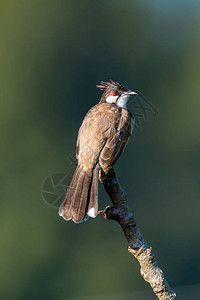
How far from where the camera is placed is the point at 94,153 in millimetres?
3479

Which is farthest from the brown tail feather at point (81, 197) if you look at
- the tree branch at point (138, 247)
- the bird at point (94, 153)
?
the tree branch at point (138, 247)

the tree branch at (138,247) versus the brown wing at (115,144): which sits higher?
the brown wing at (115,144)

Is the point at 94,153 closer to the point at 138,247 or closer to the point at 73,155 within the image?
the point at 138,247

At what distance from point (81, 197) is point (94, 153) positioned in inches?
16.0

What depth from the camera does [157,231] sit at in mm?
13570

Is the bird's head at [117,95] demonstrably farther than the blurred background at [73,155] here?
No

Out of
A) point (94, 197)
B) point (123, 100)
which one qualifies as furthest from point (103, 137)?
point (123, 100)

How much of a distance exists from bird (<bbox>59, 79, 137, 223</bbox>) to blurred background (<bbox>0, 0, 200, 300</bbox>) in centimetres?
323

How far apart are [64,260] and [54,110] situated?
4.92 metres

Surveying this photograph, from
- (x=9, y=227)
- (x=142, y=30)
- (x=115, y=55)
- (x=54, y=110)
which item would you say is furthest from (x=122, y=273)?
(x=142, y=30)

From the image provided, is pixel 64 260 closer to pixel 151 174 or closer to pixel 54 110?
pixel 151 174

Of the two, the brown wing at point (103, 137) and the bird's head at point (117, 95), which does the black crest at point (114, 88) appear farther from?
the brown wing at point (103, 137)

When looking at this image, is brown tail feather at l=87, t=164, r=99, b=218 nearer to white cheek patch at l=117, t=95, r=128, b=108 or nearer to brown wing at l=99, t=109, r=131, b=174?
brown wing at l=99, t=109, r=131, b=174

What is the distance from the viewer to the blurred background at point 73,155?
12414 millimetres
